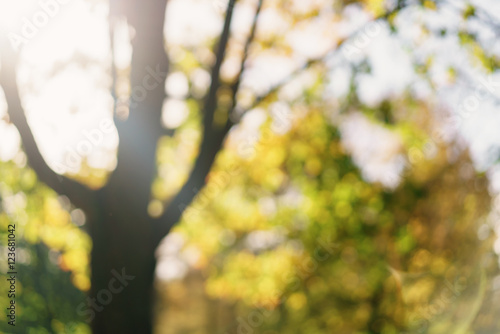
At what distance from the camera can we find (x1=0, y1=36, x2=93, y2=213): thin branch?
389 cm

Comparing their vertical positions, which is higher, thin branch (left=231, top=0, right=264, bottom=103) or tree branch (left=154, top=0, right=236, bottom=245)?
thin branch (left=231, top=0, right=264, bottom=103)

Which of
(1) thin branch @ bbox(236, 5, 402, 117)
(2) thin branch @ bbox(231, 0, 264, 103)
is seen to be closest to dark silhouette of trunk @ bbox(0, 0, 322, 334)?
(2) thin branch @ bbox(231, 0, 264, 103)

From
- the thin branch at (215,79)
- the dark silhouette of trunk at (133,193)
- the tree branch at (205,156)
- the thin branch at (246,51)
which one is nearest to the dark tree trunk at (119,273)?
the dark silhouette of trunk at (133,193)

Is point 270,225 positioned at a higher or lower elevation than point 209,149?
lower

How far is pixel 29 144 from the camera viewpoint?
394 centimetres

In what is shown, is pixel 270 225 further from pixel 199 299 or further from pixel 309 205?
pixel 199 299

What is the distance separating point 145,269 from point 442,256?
11097 millimetres

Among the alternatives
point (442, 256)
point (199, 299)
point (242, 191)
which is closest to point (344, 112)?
point (242, 191)

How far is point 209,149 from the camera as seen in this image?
4.43 meters

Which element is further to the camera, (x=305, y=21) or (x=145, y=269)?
(x=305, y=21)

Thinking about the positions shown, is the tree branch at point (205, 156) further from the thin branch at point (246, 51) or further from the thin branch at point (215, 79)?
the thin branch at point (246, 51)

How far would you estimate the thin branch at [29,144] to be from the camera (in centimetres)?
389

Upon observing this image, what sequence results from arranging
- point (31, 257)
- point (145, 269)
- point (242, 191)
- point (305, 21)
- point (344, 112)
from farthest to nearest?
point (31, 257)
point (242, 191)
point (344, 112)
point (305, 21)
point (145, 269)

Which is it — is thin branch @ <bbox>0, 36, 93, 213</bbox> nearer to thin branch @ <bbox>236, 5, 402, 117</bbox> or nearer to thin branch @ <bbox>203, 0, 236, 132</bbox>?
thin branch @ <bbox>203, 0, 236, 132</bbox>
